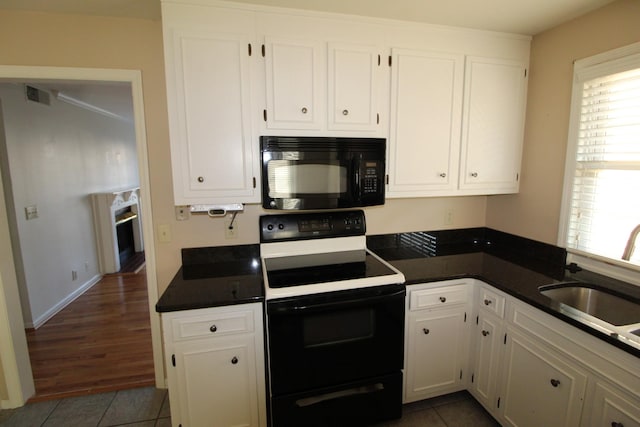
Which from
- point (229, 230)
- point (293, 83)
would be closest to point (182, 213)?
point (229, 230)

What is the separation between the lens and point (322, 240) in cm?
202

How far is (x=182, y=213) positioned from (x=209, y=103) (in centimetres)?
74

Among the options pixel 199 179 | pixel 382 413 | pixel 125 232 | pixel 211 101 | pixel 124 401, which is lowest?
pixel 124 401

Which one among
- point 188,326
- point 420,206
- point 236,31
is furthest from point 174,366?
point 420,206

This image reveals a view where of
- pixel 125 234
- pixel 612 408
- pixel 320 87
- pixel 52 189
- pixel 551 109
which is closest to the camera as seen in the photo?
pixel 612 408

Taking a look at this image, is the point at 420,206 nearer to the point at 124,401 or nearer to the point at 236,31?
the point at 236,31

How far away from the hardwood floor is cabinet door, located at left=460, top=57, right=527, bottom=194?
8.98ft

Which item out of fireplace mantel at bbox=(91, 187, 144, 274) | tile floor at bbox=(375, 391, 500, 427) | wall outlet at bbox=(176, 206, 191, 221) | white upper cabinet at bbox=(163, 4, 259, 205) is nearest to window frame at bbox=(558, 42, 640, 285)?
tile floor at bbox=(375, 391, 500, 427)

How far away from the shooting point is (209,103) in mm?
1614

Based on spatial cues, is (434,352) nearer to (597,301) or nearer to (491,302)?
(491,302)

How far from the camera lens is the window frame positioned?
155 cm

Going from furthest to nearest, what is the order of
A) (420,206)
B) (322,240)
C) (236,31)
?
(420,206), (322,240), (236,31)

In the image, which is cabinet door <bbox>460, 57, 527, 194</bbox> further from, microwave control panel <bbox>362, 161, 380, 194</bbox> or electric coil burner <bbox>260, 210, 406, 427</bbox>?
electric coil burner <bbox>260, 210, 406, 427</bbox>

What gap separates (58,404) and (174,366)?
49.6 inches
